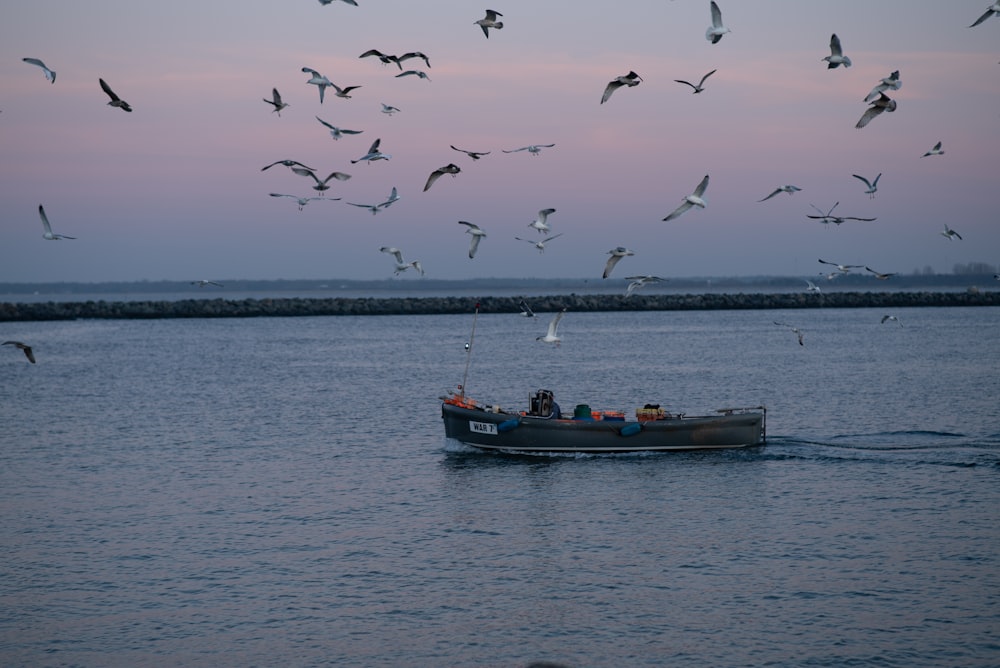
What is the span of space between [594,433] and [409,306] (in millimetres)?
116052

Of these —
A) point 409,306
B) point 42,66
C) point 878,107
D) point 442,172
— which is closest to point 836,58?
point 878,107

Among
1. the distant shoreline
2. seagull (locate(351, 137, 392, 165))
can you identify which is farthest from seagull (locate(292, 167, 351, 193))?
the distant shoreline

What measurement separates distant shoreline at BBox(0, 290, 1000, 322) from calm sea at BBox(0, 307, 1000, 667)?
92.1 m

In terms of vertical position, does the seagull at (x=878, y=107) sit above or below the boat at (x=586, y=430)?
above

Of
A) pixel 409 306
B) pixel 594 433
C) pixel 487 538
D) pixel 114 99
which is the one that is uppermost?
pixel 114 99

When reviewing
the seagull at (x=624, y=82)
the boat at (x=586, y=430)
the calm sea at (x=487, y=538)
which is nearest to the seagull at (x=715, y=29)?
the seagull at (x=624, y=82)

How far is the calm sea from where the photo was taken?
16953 millimetres

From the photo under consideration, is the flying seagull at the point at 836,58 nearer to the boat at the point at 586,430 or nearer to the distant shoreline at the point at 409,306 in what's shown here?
the boat at the point at 586,430

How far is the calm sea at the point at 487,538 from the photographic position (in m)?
17.0

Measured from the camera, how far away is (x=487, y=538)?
76.4ft

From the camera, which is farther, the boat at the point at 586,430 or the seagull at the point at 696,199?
the boat at the point at 586,430

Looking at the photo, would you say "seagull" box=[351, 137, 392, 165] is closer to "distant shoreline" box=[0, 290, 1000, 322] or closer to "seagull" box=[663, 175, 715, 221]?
"seagull" box=[663, 175, 715, 221]

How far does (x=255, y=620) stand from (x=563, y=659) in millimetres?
5619

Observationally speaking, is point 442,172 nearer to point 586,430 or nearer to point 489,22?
point 489,22
